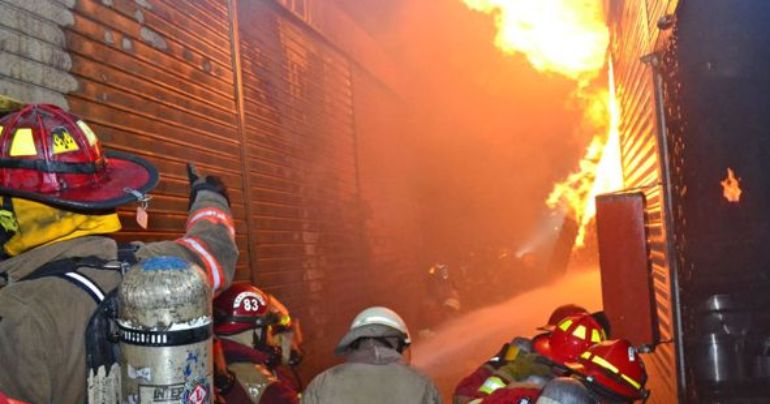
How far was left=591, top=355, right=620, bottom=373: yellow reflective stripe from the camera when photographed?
3.55m

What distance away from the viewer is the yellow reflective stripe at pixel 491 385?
3.79 meters

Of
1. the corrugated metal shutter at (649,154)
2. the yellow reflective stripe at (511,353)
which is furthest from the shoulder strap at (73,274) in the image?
the corrugated metal shutter at (649,154)

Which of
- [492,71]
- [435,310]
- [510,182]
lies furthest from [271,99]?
[510,182]

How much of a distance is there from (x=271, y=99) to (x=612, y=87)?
641 cm

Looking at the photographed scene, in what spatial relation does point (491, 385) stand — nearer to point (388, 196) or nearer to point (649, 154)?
point (649, 154)

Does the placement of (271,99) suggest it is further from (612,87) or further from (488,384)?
(612,87)

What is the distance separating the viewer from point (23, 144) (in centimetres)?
196

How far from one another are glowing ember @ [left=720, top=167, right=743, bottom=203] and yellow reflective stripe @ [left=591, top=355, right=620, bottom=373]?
3.10 m

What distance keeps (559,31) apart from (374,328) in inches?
350

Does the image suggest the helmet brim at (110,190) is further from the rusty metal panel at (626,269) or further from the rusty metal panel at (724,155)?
the rusty metal panel at (626,269)

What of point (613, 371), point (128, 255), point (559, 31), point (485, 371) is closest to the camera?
point (128, 255)

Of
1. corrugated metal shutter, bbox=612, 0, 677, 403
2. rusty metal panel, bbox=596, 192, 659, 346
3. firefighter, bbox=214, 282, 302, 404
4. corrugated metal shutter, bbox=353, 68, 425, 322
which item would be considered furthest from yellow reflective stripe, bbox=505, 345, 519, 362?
corrugated metal shutter, bbox=353, 68, 425, 322

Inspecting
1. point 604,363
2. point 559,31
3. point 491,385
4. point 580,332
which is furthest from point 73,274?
point 559,31

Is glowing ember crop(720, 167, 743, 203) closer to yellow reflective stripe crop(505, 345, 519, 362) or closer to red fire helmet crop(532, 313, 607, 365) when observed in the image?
red fire helmet crop(532, 313, 607, 365)
